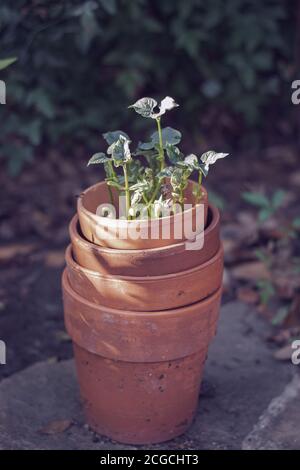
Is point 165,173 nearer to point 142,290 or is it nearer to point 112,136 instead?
point 112,136

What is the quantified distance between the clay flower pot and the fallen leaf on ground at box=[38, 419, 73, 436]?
1.64ft

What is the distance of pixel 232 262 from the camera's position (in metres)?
3.43

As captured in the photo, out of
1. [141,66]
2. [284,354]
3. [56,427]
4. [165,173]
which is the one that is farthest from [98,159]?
[141,66]

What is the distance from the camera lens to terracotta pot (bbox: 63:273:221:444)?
217cm

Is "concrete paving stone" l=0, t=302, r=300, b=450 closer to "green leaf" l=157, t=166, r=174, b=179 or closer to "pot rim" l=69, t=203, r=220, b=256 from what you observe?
"pot rim" l=69, t=203, r=220, b=256

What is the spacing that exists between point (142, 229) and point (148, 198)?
0.79 ft

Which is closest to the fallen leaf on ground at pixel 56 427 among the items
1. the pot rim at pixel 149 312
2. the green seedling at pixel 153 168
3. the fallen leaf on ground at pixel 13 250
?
the pot rim at pixel 149 312

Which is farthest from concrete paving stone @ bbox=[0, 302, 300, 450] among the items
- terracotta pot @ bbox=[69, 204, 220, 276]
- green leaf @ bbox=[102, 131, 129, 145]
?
green leaf @ bbox=[102, 131, 129, 145]

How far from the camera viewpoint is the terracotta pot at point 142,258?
211 centimetres

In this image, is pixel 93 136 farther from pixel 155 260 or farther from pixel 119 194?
pixel 155 260

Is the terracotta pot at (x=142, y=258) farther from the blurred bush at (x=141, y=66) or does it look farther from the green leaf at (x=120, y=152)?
the blurred bush at (x=141, y=66)

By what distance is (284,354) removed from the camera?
9.23 feet

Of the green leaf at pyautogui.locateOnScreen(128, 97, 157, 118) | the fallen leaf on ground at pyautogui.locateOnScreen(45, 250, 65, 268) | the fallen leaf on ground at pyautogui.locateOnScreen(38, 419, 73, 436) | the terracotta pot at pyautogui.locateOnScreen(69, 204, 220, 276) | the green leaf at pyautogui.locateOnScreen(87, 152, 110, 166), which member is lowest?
the fallen leaf on ground at pyautogui.locateOnScreen(38, 419, 73, 436)

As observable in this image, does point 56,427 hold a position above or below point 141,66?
below
